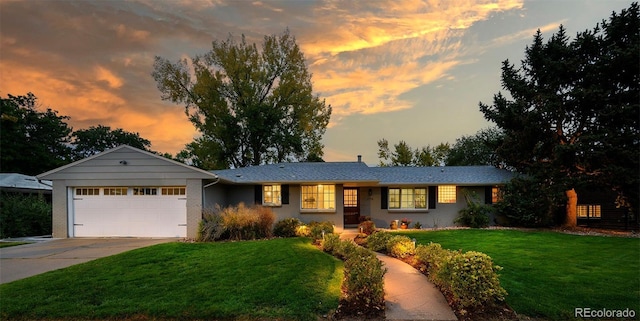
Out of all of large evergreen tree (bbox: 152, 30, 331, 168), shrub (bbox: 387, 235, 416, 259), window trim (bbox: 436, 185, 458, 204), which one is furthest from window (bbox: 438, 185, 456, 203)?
large evergreen tree (bbox: 152, 30, 331, 168)

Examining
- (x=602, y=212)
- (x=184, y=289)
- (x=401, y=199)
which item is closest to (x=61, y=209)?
(x=184, y=289)

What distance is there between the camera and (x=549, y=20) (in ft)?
49.1

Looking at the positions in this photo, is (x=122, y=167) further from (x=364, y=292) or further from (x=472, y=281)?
(x=472, y=281)

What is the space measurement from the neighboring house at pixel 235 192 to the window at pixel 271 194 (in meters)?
0.05

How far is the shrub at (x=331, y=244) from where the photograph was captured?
30.6ft

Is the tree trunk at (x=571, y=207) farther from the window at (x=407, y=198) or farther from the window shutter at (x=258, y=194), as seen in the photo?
the window shutter at (x=258, y=194)

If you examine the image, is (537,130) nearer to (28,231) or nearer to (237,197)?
(237,197)

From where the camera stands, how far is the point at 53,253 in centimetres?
959

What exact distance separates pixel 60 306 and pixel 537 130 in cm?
1862

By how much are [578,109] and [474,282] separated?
14.8 m

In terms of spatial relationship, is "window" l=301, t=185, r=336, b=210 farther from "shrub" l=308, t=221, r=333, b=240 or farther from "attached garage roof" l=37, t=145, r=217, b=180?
→ "attached garage roof" l=37, t=145, r=217, b=180

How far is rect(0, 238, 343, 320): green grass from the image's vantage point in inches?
186

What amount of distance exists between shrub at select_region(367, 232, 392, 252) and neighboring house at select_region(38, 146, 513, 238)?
4135 millimetres

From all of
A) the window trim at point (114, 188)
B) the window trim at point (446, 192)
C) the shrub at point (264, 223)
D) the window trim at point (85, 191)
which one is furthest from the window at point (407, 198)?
the window trim at point (85, 191)
